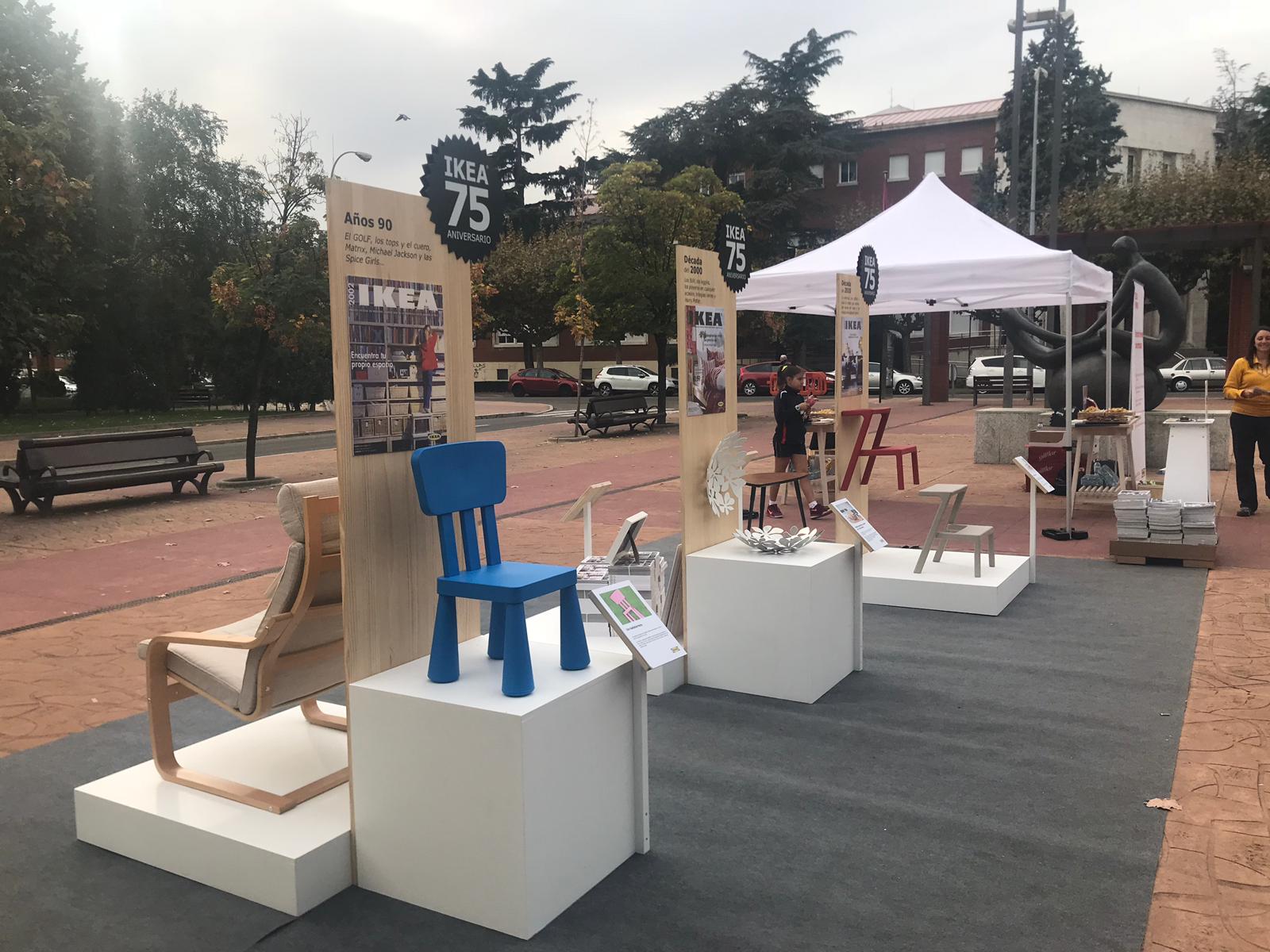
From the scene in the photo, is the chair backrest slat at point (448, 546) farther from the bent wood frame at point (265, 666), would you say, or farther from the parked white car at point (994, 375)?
the parked white car at point (994, 375)

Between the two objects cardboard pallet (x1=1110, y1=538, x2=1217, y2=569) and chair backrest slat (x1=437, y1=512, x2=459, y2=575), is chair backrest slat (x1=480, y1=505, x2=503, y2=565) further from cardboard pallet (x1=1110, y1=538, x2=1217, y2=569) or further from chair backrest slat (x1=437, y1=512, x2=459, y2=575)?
cardboard pallet (x1=1110, y1=538, x2=1217, y2=569)

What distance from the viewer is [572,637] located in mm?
3246

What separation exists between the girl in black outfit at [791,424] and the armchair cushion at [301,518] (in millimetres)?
6393

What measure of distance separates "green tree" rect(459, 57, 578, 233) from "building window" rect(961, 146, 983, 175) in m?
17.5

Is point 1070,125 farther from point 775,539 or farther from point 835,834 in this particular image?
point 835,834

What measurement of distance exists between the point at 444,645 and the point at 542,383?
37244 mm

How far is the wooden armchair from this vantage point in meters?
3.34

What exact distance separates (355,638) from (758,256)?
1370 inches

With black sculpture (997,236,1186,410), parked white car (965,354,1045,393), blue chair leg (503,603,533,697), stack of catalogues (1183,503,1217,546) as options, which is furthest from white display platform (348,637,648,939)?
parked white car (965,354,1045,393)

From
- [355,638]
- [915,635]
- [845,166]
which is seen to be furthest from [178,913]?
[845,166]

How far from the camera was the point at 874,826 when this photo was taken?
3.54 m

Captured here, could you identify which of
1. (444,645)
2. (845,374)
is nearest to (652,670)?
(444,645)

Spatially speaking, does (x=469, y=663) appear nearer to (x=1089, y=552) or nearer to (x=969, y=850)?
(x=969, y=850)

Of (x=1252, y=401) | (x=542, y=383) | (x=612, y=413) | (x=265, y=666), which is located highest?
(x=542, y=383)
